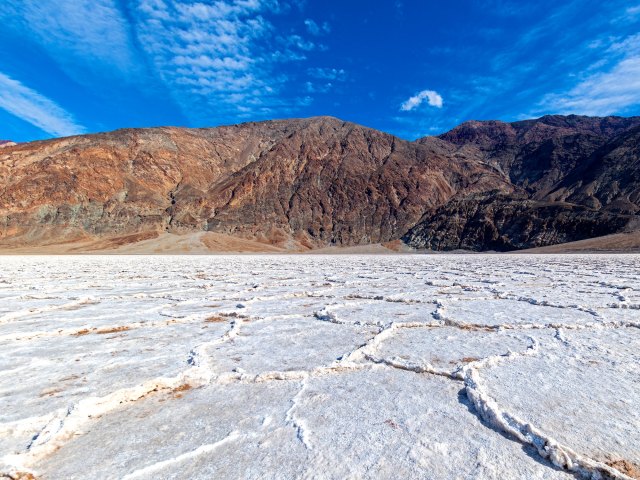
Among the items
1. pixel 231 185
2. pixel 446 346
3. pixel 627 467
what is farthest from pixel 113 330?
pixel 231 185

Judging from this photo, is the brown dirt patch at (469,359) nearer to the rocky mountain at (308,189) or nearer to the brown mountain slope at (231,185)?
the rocky mountain at (308,189)

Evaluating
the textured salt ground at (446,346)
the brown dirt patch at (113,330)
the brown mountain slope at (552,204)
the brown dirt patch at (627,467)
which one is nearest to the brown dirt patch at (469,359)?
the textured salt ground at (446,346)

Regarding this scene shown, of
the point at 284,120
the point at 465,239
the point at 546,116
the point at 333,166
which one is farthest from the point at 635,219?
the point at 546,116

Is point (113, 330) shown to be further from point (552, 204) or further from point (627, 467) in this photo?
point (552, 204)

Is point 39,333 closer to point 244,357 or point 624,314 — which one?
point 244,357

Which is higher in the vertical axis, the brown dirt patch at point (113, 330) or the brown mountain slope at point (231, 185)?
the brown mountain slope at point (231, 185)

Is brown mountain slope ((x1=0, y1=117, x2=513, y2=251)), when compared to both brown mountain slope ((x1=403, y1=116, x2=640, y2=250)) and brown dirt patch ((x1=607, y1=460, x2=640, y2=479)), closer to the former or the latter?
brown mountain slope ((x1=403, y1=116, x2=640, y2=250))
